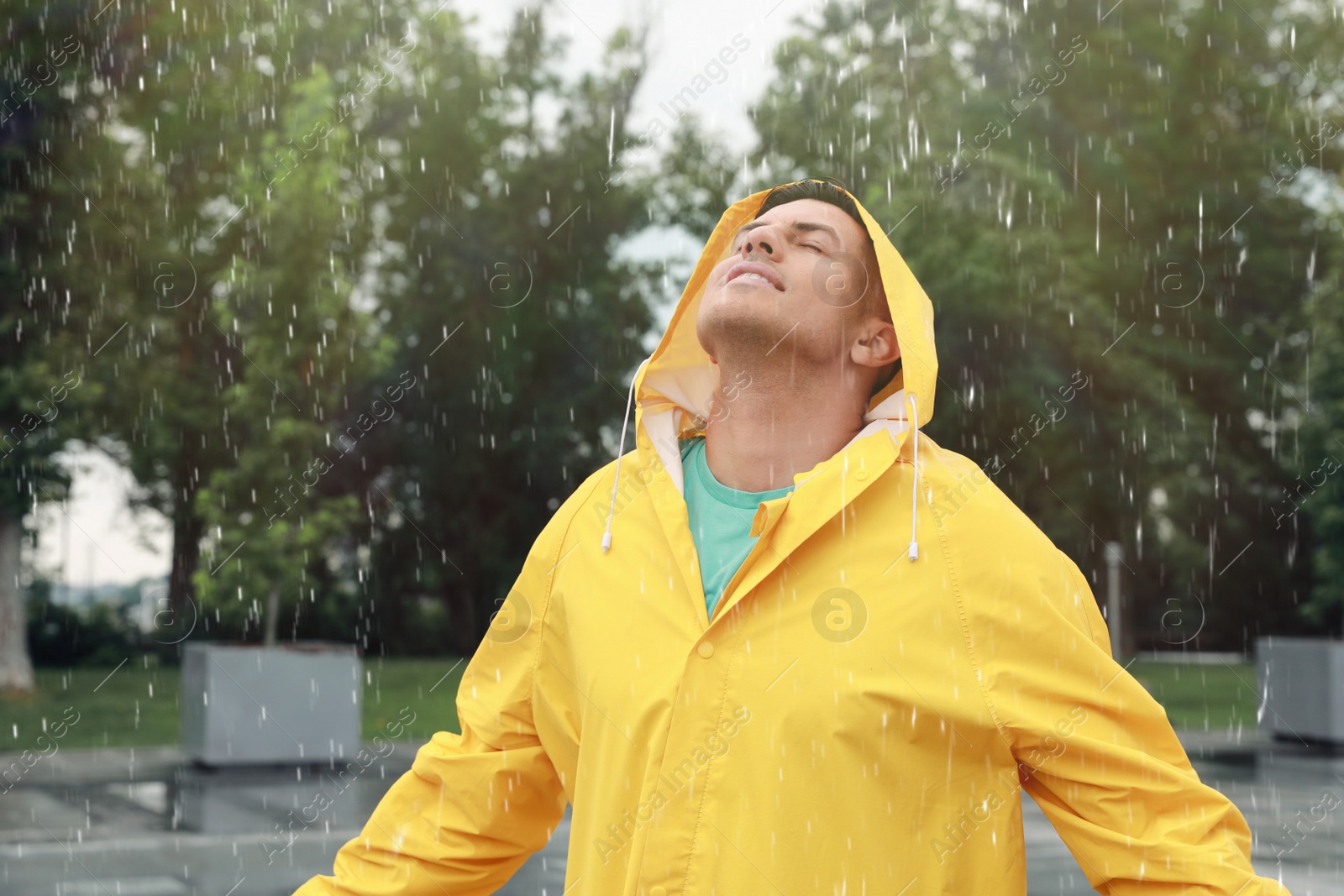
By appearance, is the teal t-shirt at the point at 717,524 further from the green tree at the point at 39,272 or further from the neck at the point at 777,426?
the green tree at the point at 39,272

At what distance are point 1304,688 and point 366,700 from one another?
12242 millimetres

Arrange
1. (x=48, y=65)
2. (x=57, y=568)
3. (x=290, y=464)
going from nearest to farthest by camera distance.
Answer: (x=290, y=464) < (x=48, y=65) < (x=57, y=568)

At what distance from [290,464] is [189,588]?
16557mm

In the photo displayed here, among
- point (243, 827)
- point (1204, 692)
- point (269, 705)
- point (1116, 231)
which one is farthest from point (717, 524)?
point (1116, 231)

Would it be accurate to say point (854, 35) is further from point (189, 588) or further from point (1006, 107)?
point (189, 588)

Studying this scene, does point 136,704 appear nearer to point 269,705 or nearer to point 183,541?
point 269,705

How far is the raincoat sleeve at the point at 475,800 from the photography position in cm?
248

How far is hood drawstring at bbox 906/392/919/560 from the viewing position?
230 centimetres

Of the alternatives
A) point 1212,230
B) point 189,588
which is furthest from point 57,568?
point 1212,230

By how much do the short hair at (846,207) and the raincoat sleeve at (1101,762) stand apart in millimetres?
783

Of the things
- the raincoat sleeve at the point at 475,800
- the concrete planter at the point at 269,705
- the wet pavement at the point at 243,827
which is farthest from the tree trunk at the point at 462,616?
the raincoat sleeve at the point at 475,800

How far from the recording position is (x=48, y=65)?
16641 mm

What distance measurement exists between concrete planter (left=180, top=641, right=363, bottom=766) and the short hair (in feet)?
32.4

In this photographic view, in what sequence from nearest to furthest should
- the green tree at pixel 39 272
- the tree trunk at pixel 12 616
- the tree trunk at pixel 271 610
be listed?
the tree trunk at pixel 271 610, the green tree at pixel 39 272, the tree trunk at pixel 12 616
